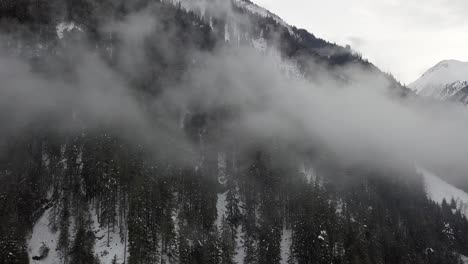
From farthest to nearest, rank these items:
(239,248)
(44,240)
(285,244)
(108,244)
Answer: (285,244) < (239,248) < (44,240) < (108,244)

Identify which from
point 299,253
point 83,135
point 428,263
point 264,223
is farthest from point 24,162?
point 428,263

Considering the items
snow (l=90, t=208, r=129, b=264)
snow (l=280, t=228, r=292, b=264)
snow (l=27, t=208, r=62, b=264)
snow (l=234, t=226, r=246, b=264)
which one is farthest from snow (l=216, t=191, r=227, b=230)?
snow (l=27, t=208, r=62, b=264)

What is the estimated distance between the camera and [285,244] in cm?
15862

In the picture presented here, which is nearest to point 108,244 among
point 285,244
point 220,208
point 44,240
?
point 44,240

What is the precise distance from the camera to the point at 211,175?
186 m

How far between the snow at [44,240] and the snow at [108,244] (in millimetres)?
11597

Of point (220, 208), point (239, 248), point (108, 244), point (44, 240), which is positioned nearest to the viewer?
point (108, 244)

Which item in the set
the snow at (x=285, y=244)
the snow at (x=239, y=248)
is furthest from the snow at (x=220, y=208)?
the snow at (x=285, y=244)

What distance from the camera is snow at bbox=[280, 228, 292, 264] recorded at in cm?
15077

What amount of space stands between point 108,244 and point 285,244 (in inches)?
2404

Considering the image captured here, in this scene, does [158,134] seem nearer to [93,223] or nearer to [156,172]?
[156,172]

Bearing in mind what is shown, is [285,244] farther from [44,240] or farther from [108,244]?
[44,240]

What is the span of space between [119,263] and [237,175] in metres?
75.5

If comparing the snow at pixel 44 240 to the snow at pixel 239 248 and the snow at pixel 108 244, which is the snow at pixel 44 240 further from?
the snow at pixel 239 248
